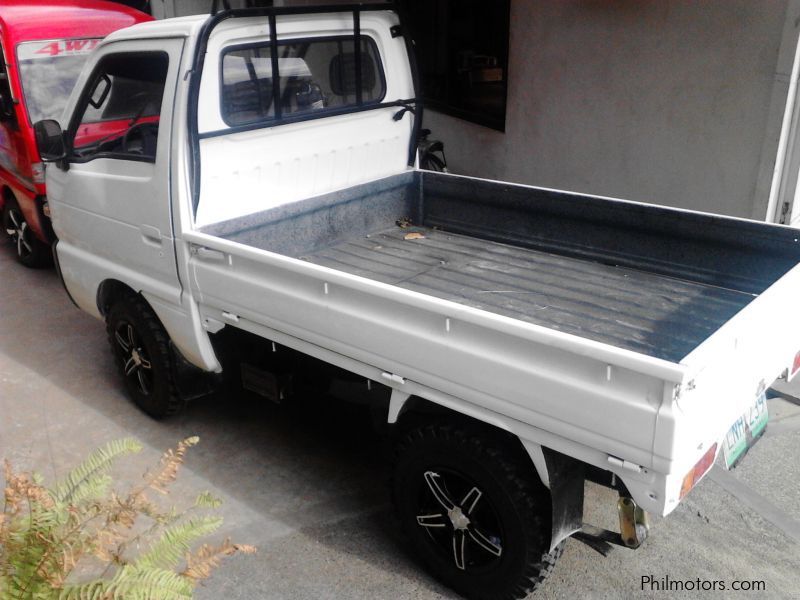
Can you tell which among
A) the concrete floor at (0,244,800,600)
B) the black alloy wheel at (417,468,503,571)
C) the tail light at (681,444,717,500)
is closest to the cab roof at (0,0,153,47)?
the concrete floor at (0,244,800,600)

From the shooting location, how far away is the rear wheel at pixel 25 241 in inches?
270

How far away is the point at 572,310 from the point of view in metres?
3.34

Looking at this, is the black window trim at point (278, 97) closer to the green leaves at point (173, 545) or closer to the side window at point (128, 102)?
the side window at point (128, 102)

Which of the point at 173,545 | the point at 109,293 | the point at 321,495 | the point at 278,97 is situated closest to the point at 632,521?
the point at 173,545

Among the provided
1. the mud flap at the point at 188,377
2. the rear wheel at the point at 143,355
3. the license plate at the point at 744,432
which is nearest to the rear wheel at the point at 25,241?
the rear wheel at the point at 143,355

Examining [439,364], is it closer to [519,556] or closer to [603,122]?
[519,556]

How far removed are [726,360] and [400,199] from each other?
2.51m

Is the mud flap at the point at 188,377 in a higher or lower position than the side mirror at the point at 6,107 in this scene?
lower

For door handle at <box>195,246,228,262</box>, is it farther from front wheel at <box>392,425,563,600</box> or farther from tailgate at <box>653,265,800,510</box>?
tailgate at <box>653,265,800,510</box>

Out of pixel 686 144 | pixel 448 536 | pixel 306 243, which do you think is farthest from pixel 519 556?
pixel 686 144

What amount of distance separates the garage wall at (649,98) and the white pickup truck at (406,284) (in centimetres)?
230

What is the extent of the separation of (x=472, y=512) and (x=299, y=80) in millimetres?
2375

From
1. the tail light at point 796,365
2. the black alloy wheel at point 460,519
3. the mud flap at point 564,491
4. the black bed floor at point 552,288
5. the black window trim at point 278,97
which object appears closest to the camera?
the mud flap at point 564,491

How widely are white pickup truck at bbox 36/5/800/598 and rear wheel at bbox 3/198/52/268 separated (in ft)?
7.95
